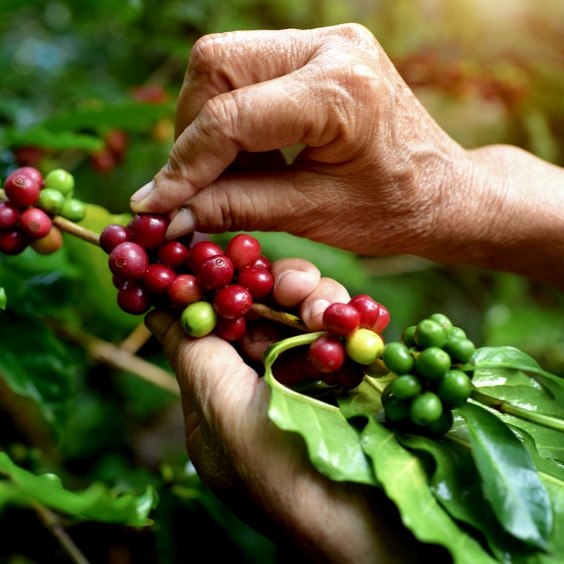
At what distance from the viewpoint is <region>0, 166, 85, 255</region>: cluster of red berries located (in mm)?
1010

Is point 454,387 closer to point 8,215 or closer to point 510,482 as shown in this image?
point 510,482

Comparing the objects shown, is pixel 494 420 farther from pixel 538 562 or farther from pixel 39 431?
pixel 39 431

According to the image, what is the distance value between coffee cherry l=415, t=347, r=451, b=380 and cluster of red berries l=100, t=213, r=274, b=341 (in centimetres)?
31

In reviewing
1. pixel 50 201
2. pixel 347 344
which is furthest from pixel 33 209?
pixel 347 344

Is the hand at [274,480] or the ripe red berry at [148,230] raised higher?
the ripe red berry at [148,230]

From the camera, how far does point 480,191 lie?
1.44 metres

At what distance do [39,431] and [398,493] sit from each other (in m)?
1.59

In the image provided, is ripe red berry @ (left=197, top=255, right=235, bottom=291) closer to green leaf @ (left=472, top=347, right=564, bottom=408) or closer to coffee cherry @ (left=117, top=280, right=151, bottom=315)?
coffee cherry @ (left=117, top=280, right=151, bottom=315)

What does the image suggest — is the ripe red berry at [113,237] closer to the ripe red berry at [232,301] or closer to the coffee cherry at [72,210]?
the coffee cherry at [72,210]

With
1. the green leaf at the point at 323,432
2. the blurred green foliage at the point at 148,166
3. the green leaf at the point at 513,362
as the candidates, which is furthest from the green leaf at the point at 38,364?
the green leaf at the point at 513,362

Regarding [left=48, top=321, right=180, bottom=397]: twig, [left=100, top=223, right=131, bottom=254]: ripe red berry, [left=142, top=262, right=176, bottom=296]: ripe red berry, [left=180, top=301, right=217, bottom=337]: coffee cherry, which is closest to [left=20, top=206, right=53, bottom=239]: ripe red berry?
[left=100, top=223, right=131, bottom=254]: ripe red berry

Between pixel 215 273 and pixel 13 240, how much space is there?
1.35 feet

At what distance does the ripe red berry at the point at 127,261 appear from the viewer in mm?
950

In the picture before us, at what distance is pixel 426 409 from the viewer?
77cm
